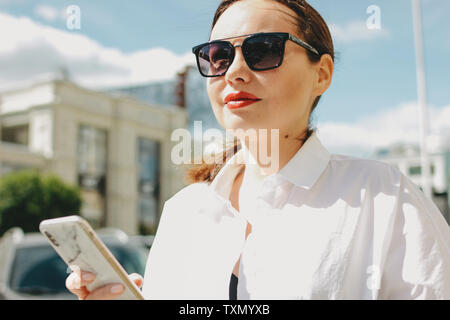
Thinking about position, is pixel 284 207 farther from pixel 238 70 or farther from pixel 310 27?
pixel 310 27

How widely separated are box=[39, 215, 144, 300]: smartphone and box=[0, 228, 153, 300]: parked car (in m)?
3.30

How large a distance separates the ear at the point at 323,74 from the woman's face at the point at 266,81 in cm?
2

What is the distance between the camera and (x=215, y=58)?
1132mm

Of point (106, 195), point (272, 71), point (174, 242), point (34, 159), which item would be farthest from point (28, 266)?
point (106, 195)

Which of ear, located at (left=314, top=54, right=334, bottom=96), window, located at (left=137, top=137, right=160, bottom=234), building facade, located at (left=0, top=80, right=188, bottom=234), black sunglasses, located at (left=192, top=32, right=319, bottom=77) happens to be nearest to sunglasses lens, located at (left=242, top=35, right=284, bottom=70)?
black sunglasses, located at (left=192, top=32, right=319, bottom=77)

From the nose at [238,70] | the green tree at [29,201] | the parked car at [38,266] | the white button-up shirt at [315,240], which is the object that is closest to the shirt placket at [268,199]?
the white button-up shirt at [315,240]

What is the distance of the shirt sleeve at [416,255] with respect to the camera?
917mm

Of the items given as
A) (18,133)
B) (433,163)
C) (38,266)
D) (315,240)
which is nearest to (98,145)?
(18,133)

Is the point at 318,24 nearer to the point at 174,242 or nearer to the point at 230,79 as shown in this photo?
the point at 230,79

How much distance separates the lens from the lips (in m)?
1.07

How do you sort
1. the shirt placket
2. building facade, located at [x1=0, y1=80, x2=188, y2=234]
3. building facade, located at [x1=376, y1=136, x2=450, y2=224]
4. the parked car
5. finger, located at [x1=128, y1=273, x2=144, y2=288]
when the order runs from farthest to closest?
1. building facade, located at [x1=0, y1=80, x2=188, y2=234]
2. building facade, located at [x1=376, y1=136, x2=450, y2=224]
3. the parked car
4. finger, located at [x1=128, y1=273, x2=144, y2=288]
5. the shirt placket

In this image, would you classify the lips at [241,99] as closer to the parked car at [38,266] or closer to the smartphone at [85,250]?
the smartphone at [85,250]

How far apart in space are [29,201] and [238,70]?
2695cm

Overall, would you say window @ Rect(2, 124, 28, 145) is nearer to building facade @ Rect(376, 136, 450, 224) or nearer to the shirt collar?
building facade @ Rect(376, 136, 450, 224)
